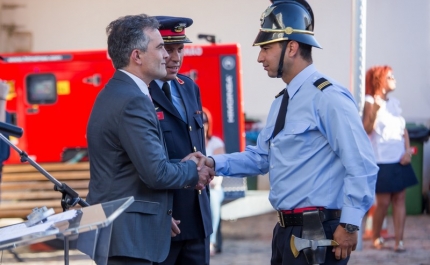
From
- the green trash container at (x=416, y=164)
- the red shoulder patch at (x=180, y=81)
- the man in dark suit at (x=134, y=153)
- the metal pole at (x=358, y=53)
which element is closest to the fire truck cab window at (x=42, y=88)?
the metal pole at (x=358, y=53)

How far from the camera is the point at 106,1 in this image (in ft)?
42.6

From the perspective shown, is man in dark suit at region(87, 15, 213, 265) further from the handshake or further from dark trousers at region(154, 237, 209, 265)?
dark trousers at region(154, 237, 209, 265)

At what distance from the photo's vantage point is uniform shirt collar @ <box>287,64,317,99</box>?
13.4 feet

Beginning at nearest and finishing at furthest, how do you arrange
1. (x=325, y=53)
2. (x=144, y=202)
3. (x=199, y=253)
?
(x=144, y=202) < (x=199, y=253) < (x=325, y=53)

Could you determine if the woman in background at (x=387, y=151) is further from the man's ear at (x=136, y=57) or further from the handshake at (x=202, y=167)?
the man's ear at (x=136, y=57)

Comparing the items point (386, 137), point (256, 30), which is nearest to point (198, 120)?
point (386, 137)

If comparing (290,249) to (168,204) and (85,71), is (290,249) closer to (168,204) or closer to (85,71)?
(168,204)

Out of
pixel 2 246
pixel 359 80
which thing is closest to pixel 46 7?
pixel 359 80

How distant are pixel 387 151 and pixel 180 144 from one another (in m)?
4.68

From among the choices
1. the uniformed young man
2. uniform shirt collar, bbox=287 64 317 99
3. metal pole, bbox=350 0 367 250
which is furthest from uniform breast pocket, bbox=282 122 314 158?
metal pole, bbox=350 0 367 250

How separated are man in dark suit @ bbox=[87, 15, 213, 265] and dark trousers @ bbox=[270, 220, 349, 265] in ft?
1.66

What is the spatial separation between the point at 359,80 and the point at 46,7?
6.48 m

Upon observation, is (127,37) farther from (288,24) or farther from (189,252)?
(189,252)

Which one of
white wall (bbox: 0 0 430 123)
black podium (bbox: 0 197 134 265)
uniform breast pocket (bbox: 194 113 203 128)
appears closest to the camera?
black podium (bbox: 0 197 134 265)
